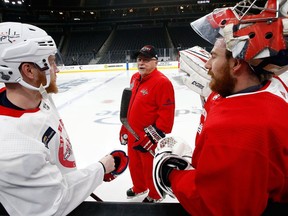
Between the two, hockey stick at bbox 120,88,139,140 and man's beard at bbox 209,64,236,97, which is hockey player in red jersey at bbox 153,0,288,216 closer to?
man's beard at bbox 209,64,236,97

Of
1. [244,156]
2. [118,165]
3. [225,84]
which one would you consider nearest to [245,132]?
[244,156]

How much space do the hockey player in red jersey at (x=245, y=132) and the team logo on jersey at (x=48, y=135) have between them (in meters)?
0.50

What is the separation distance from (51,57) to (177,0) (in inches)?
890

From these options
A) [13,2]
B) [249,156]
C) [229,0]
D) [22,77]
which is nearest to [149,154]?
[22,77]

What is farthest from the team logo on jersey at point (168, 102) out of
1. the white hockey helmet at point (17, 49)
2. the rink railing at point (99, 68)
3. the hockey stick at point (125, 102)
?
the rink railing at point (99, 68)

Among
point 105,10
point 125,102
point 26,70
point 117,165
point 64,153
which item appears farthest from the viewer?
point 105,10

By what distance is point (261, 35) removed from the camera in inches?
32.1

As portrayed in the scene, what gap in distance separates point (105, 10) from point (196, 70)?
76.5 feet

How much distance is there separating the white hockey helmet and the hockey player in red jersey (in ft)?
2.36

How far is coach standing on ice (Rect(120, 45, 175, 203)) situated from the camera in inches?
85.1

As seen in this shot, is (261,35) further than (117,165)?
No

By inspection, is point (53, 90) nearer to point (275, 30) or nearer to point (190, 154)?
point (190, 154)

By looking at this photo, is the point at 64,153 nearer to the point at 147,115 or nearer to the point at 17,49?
the point at 17,49

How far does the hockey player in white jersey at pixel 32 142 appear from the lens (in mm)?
822
